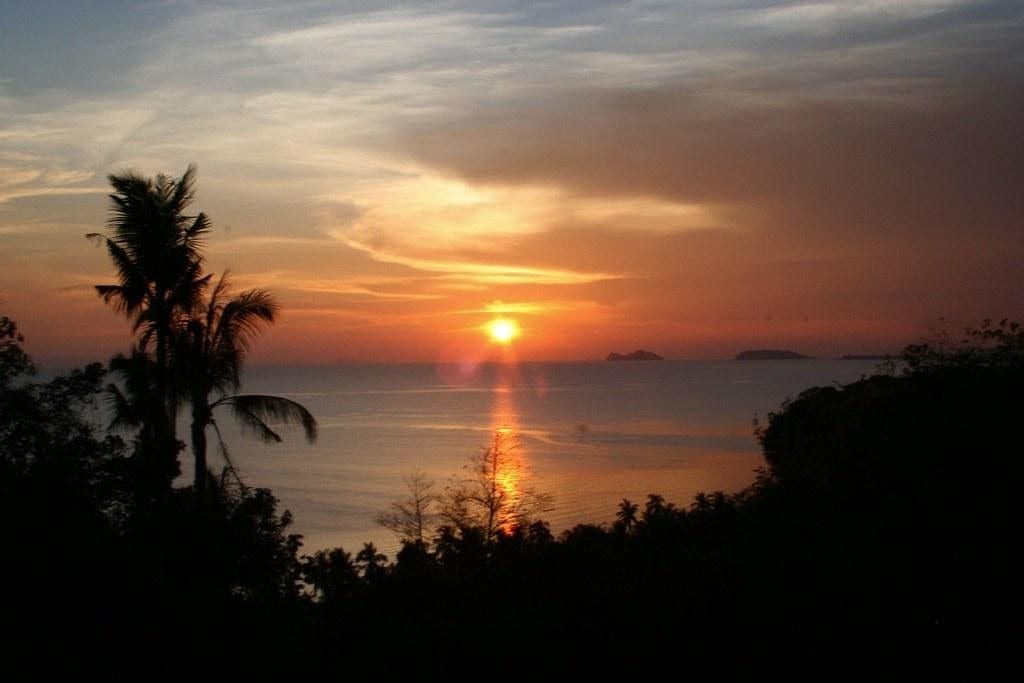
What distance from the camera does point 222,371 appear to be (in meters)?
20.9

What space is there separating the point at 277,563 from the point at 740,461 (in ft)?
228

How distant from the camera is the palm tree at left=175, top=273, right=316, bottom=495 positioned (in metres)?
20.4

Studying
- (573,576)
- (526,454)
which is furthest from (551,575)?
(526,454)

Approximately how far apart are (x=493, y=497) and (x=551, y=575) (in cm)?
2711

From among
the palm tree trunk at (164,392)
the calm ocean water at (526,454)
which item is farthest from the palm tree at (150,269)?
the calm ocean water at (526,454)

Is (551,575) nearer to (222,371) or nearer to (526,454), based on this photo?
(222,371)

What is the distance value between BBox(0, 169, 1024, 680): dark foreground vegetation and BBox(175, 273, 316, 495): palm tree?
7.98 ft

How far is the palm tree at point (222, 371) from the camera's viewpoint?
67.1 feet

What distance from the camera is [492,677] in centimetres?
1180

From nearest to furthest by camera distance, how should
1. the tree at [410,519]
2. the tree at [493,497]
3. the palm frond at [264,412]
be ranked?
the palm frond at [264,412]
the tree at [493,497]
the tree at [410,519]

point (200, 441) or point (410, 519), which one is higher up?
point (200, 441)

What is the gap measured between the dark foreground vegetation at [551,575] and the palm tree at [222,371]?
2.43 m

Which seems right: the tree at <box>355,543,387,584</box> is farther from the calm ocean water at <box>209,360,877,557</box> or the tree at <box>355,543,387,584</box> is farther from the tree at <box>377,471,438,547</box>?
the calm ocean water at <box>209,360,877,557</box>

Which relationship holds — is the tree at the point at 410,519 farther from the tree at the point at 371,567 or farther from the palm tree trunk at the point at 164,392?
the tree at the point at 371,567
